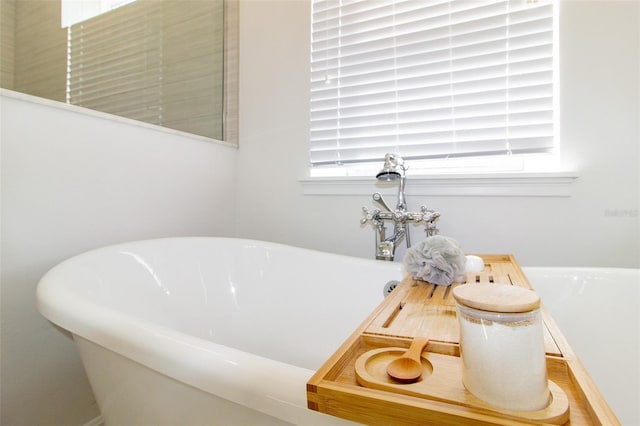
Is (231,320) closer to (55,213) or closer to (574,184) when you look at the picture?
(55,213)

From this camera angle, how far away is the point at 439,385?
339 mm

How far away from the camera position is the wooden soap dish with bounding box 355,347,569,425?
0.29m

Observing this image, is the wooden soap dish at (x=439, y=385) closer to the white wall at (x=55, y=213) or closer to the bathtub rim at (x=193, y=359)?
the bathtub rim at (x=193, y=359)

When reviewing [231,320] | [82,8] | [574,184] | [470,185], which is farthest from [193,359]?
[82,8]

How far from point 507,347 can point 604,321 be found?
0.79 m

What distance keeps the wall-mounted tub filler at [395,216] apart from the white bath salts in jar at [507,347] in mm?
823

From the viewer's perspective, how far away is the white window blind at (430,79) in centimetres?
113

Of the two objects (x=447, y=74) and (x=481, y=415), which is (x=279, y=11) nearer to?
(x=447, y=74)

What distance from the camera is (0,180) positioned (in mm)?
848

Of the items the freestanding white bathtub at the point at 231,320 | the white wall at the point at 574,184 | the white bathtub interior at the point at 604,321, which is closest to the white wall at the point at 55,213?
the freestanding white bathtub at the point at 231,320

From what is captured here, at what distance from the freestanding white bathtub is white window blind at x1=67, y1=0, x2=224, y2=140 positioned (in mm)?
758

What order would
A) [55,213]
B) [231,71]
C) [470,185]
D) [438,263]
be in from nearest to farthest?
[438,263]
[55,213]
[470,185]
[231,71]

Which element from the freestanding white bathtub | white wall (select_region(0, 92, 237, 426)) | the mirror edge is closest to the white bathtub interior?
Answer: the freestanding white bathtub

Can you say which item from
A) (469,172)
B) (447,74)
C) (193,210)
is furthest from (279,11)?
(469,172)
